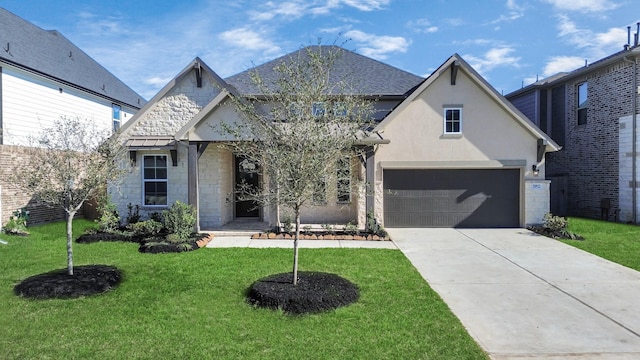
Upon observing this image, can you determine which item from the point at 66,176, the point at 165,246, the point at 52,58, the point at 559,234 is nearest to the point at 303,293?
the point at 66,176

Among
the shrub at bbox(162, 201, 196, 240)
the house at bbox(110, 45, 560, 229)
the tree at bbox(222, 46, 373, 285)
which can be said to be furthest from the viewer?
the house at bbox(110, 45, 560, 229)

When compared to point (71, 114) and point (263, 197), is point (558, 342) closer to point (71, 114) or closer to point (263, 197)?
point (263, 197)

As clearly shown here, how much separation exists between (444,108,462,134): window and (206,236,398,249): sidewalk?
5055 millimetres

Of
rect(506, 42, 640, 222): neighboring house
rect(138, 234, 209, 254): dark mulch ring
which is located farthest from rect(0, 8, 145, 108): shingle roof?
rect(506, 42, 640, 222): neighboring house

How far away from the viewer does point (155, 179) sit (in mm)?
13219

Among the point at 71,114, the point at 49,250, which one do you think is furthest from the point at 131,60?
the point at 49,250

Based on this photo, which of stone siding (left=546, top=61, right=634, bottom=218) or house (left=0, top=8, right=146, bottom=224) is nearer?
house (left=0, top=8, right=146, bottom=224)

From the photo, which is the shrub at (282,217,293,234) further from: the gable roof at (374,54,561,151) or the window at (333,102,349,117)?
the window at (333,102,349,117)

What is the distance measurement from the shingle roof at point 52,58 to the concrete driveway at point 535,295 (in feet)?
55.1

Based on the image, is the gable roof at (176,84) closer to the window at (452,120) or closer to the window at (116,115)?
the window at (452,120)

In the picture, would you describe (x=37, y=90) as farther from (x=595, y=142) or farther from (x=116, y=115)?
(x=595, y=142)

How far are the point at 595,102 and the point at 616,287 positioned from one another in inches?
470

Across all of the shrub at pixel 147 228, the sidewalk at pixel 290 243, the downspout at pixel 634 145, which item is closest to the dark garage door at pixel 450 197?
the sidewalk at pixel 290 243

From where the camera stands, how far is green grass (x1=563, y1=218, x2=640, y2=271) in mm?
9578
